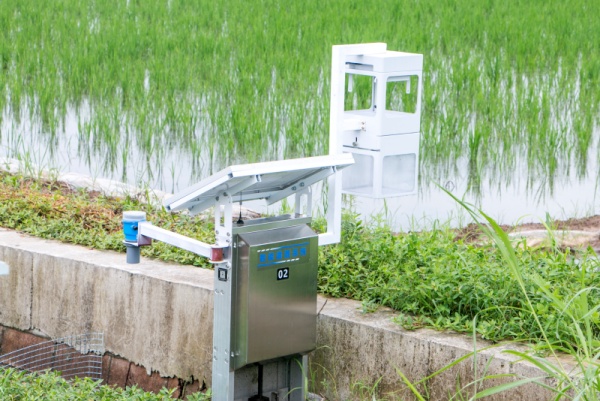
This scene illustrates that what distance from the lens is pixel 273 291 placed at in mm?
3523

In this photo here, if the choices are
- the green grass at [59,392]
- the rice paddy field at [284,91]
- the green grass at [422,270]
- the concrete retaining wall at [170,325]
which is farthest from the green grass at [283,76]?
the green grass at [59,392]

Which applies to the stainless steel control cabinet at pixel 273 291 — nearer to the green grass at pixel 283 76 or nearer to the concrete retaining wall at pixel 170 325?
the concrete retaining wall at pixel 170 325

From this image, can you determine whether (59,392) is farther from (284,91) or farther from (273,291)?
(284,91)

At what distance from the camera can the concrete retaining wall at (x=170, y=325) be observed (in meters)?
3.69

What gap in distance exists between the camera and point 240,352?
3.51m

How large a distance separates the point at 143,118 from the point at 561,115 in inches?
130

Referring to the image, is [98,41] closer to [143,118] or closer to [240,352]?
[143,118]

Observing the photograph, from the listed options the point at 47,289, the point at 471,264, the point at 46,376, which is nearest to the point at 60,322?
the point at 47,289

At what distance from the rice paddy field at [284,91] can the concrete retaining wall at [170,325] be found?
76.3 inches

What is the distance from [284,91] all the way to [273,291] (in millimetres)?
5617

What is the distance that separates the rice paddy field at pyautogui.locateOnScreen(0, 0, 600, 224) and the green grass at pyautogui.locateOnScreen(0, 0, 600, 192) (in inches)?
0.9

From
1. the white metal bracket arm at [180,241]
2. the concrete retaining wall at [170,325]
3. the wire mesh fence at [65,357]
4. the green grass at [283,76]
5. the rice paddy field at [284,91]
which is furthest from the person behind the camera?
the green grass at [283,76]

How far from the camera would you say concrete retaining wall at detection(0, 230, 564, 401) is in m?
3.69

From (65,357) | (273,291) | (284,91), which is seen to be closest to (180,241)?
(273,291)
